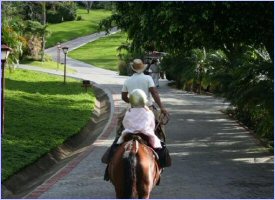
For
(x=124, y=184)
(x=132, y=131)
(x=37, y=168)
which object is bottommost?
(x=37, y=168)

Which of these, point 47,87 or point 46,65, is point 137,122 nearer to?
point 47,87

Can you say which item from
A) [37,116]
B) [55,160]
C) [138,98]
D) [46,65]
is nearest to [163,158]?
[138,98]

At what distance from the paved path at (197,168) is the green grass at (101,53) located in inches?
1250

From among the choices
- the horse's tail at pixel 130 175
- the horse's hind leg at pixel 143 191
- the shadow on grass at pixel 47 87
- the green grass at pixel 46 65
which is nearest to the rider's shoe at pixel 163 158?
the horse's hind leg at pixel 143 191

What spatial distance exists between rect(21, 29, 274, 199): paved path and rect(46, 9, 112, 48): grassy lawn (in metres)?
49.5

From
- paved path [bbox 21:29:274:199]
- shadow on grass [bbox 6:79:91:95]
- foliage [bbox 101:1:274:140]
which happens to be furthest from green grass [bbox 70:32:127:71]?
foliage [bbox 101:1:274:140]

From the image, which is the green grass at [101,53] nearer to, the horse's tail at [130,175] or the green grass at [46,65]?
the green grass at [46,65]

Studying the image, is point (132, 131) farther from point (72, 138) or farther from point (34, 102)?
point (34, 102)

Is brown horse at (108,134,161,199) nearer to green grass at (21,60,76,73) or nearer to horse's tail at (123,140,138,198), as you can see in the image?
horse's tail at (123,140,138,198)

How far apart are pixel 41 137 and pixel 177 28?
5.53 m

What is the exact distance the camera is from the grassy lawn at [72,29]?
228 ft

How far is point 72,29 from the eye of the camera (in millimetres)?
77125

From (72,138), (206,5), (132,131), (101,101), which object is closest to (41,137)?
(72,138)

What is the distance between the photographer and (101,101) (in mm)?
25328
